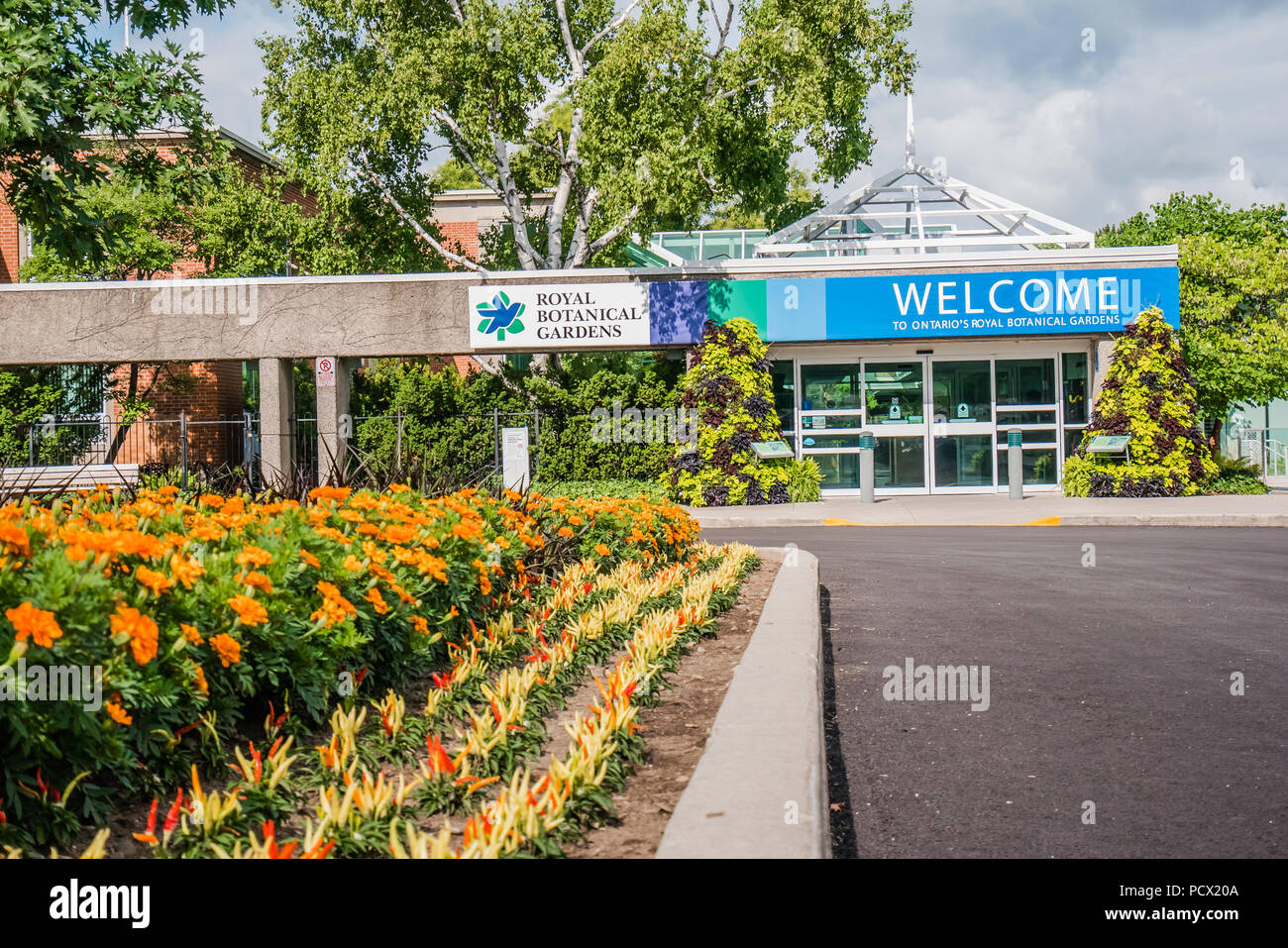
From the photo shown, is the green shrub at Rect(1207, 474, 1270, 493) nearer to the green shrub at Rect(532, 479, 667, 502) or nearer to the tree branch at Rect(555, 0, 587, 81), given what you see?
the green shrub at Rect(532, 479, 667, 502)

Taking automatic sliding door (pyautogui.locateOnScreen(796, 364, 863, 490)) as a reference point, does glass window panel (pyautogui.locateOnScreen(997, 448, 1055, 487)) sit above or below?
below

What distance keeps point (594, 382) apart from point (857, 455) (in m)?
5.51

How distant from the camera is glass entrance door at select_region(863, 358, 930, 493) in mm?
22391

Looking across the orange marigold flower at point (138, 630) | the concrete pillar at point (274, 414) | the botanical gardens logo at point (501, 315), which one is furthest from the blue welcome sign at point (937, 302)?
the orange marigold flower at point (138, 630)

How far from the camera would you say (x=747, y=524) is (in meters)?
16.8

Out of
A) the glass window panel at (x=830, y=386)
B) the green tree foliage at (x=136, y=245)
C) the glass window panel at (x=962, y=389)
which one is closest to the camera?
the glass window panel at (x=962, y=389)

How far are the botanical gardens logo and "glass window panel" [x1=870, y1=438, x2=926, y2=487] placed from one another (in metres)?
7.03

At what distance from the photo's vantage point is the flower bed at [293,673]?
288 cm

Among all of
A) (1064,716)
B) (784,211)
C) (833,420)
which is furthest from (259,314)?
(784,211)

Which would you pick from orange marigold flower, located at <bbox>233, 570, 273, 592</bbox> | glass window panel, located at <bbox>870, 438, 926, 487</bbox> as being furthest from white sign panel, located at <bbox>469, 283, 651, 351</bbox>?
orange marigold flower, located at <bbox>233, 570, 273, 592</bbox>

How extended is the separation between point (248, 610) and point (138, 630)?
473mm

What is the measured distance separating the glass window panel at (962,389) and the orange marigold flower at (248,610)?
800 inches

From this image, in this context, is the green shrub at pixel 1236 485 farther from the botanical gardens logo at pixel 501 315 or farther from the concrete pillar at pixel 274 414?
the concrete pillar at pixel 274 414
